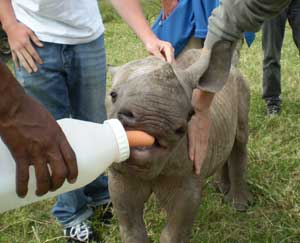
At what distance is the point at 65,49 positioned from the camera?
330 cm

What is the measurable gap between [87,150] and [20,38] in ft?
4.42

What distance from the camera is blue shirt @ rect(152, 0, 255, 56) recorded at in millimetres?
4113

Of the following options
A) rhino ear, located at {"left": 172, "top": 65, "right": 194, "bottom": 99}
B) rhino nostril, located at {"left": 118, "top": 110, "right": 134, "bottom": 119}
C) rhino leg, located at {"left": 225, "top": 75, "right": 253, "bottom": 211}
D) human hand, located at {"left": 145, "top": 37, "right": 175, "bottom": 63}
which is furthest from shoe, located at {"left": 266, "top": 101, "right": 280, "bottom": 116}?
rhino nostril, located at {"left": 118, "top": 110, "right": 134, "bottom": 119}

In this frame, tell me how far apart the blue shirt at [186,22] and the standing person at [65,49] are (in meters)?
0.81

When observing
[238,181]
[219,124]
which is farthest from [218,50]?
[238,181]

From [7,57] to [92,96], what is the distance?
732 centimetres

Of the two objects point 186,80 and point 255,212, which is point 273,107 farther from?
point 186,80

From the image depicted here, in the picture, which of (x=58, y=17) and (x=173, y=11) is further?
(x=173, y=11)

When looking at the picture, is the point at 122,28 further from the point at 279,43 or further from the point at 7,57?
the point at 279,43

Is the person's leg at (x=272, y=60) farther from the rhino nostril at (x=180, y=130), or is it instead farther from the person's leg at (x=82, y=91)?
the rhino nostril at (x=180, y=130)

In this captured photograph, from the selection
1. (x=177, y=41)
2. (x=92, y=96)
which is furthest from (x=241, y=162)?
(x=92, y=96)

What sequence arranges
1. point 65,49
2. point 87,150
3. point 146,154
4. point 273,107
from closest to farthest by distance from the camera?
1. point 87,150
2. point 146,154
3. point 65,49
4. point 273,107

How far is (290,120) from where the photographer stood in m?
5.54

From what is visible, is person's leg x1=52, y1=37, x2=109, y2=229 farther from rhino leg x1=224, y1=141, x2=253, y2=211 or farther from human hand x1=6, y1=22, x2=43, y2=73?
rhino leg x1=224, y1=141, x2=253, y2=211
